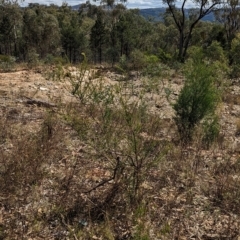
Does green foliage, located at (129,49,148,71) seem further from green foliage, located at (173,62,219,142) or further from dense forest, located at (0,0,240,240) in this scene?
green foliage, located at (173,62,219,142)

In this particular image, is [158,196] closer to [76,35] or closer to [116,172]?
[116,172]

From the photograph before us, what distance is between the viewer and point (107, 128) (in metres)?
3.10

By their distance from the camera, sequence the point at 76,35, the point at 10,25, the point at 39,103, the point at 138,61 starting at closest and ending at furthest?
the point at 39,103, the point at 138,61, the point at 10,25, the point at 76,35

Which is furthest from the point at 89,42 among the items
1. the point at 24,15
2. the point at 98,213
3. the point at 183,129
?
the point at 98,213

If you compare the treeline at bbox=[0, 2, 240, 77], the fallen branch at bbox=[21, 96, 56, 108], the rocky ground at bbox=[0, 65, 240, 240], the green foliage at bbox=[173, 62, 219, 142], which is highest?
the treeline at bbox=[0, 2, 240, 77]

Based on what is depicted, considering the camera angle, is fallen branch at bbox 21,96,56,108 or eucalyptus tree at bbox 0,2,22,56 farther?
eucalyptus tree at bbox 0,2,22,56

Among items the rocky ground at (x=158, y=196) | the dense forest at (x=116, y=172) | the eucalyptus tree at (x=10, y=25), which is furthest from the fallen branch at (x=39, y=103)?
the eucalyptus tree at (x=10, y=25)

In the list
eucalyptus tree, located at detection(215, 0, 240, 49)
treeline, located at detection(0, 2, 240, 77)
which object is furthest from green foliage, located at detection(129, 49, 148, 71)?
treeline, located at detection(0, 2, 240, 77)

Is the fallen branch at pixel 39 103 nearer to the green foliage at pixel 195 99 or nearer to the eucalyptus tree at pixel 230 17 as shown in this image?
the green foliage at pixel 195 99

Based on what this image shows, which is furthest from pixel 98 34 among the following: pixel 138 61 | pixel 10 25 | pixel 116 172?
pixel 116 172

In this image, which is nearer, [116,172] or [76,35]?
[116,172]

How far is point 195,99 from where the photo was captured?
4750 millimetres

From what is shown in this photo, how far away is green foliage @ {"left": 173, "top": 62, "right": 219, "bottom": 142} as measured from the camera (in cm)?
455

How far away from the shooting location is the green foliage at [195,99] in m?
4.55
